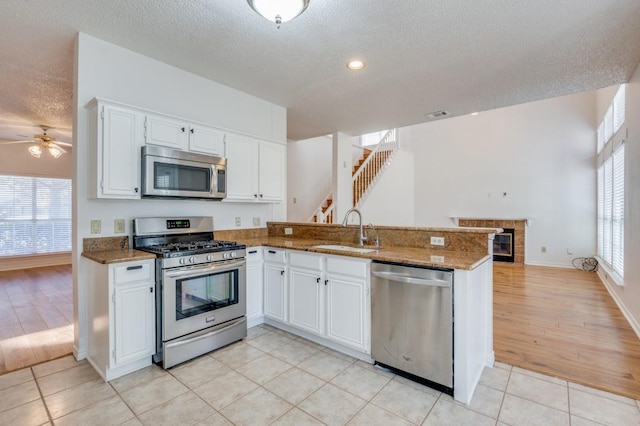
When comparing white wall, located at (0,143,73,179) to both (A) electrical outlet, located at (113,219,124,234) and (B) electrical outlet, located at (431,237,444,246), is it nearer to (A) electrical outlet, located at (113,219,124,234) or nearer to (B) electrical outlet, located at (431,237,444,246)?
(A) electrical outlet, located at (113,219,124,234)

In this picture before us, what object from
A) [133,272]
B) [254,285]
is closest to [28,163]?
[133,272]

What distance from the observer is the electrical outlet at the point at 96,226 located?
2.60 meters

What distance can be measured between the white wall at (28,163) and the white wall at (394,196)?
6.52 metres

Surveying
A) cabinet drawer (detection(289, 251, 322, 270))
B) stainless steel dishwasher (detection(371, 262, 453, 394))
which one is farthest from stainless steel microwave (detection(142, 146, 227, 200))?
stainless steel dishwasher (detection(371, 262, 453, 394))

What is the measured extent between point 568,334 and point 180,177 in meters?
4.08

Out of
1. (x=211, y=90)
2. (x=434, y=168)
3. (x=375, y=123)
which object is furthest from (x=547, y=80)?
(x=434, y=168)

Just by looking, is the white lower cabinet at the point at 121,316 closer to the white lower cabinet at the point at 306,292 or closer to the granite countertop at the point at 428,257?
the white lower cabinet at the point at 306,292

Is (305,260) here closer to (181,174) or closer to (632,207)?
(181,174)

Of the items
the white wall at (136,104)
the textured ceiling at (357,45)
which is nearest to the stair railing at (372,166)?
the textured ceiling at (357,45)

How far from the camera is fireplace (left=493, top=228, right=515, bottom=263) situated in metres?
6.84

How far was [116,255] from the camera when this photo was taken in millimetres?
2379

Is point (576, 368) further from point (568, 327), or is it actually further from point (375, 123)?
point (375, 123)

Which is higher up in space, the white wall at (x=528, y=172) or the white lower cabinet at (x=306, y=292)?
the white wall at (x=528, y=172)

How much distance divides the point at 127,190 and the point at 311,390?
83.3 inches
